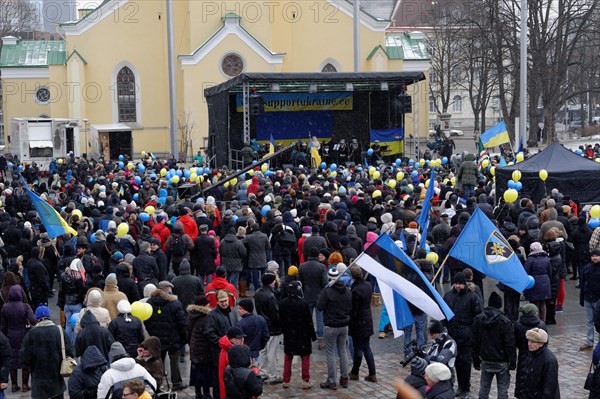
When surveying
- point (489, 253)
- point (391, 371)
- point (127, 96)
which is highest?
point (127, 96)

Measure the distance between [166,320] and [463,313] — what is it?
11.6 feet

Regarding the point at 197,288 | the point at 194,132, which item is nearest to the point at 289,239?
the point at 197,288

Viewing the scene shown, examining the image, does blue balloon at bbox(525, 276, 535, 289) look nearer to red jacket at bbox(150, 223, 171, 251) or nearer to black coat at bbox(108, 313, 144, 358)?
black coat at bbox(108, 313, 144, 358)

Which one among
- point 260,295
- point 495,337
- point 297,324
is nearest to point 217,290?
point 260,295

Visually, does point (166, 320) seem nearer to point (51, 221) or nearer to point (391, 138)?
point (51, 221)

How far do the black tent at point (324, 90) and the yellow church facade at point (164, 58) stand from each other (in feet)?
32.2

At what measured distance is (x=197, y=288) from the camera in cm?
1277

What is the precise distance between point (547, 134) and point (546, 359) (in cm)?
4421

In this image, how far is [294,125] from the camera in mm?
39812

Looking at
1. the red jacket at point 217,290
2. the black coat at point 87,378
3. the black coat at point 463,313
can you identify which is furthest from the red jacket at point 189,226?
the black coat at point 87,378

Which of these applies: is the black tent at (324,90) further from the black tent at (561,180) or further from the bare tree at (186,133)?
the black tent at (561,180)

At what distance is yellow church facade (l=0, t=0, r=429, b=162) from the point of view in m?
48.3

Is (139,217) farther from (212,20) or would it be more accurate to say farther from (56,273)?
(212,20)

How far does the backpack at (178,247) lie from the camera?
52.1ft
